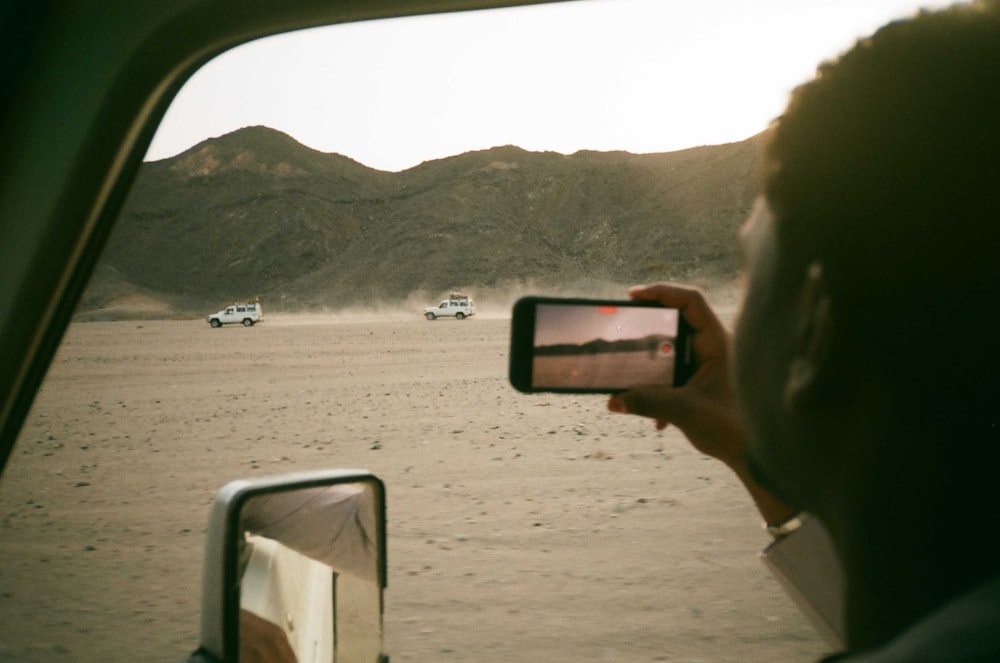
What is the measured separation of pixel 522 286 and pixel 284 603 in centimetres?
8521

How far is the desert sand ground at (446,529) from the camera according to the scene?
4828mm

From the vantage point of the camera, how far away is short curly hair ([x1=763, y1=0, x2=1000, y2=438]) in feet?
3.03

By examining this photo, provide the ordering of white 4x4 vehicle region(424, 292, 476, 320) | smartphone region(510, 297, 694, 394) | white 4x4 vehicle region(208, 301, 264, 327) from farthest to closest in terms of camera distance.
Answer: white 4x4 vehicle region(424, 292, 476, 320), white 4x4 vehicle region(208, 301, 264, 327), smartphone region(510, 297, 694, 394)

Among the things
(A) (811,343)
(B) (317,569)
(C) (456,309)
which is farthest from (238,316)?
(A) (811,343)

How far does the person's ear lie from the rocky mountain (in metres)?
74.7

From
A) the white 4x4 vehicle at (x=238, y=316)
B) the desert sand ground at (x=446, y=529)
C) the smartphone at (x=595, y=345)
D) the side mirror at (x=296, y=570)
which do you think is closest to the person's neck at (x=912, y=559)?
the smartphone at (x=595, y=345)

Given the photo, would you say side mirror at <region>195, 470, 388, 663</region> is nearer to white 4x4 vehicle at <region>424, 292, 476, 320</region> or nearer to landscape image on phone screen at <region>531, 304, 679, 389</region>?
landscape image on phone screen at <region>531, 304, 679, 389</region>

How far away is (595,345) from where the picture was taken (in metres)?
1.52

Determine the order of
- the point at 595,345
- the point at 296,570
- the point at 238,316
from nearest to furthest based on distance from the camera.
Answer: the point at 595,345
the point at 296,570
the point at 238,316

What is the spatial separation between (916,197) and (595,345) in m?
0.66

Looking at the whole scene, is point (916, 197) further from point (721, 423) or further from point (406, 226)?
point (406, 226)

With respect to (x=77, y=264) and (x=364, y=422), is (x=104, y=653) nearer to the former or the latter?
(x=77, y=264)

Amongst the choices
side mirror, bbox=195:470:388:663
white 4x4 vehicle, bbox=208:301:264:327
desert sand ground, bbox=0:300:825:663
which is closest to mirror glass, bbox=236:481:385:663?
side mirror, bbox=195:470:388:663

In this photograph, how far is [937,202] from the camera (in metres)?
0.92
